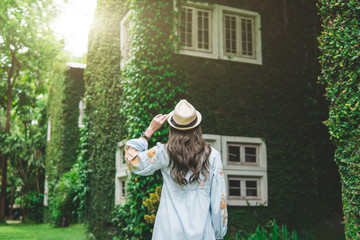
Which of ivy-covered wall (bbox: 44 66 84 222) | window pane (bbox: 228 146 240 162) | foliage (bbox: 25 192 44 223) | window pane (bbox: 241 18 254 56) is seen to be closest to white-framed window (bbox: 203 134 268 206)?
window pane (bbox: 228 146 240 162)

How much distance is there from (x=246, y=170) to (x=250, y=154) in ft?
1.30

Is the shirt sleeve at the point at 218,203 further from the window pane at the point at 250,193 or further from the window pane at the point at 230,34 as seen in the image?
the window pane at the point at 230,34

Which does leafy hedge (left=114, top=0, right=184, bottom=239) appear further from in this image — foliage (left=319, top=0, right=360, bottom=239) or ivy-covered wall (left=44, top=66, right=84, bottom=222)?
ivy-covered wall (left=44, top=66, right=84, bottom=222)

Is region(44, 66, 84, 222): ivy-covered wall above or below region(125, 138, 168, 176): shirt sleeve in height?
above

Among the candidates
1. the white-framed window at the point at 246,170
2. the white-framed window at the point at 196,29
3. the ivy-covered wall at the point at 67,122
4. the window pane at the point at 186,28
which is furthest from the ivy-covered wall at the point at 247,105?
the ivy-covered wall at the point at 67,122

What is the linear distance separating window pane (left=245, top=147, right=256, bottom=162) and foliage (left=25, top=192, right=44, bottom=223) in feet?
53.5

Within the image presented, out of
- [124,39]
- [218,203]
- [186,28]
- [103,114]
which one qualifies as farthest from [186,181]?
[103,114]

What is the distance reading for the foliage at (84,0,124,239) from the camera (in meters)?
10.2

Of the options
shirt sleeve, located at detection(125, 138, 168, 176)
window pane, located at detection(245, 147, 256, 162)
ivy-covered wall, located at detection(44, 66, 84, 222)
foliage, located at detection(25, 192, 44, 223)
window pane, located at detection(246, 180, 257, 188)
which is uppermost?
ivy-covered wall, located at detection(44, 66, 84, 222)

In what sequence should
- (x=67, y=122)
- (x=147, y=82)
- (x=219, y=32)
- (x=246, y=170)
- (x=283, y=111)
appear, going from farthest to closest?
(x=67, y=122)
(x=283, y=111)
(x=219, y=32)
(x=246, y=170)
(x=147, y=82)

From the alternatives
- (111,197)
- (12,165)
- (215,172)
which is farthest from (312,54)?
(12,165)

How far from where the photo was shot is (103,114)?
10.8m

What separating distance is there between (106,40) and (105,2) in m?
1.12

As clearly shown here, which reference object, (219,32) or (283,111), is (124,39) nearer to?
(219,32)
